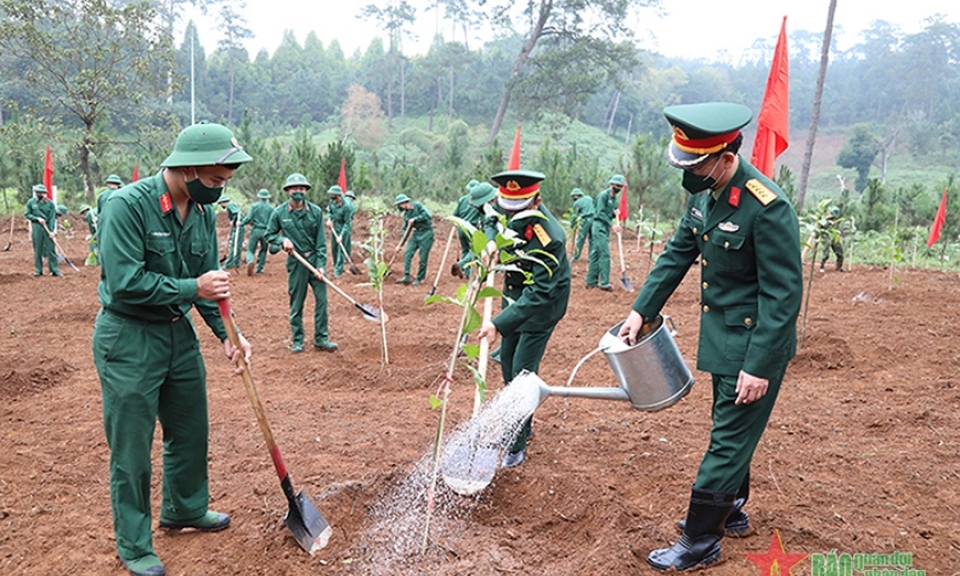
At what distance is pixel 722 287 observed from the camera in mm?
2758

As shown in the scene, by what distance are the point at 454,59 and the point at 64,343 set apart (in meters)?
38.3

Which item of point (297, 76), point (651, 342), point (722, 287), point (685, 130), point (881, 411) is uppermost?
point (297, 76)

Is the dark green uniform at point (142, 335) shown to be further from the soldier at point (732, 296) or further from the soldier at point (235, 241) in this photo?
the soldier at point (235, 241)

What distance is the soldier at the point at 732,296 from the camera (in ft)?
8.29

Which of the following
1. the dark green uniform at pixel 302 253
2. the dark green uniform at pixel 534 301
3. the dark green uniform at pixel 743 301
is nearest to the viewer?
the dark green uniform at pixel 743 301

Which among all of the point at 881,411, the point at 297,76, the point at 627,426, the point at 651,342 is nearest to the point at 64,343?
the point at 627,426

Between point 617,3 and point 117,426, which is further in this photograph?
point 617,3

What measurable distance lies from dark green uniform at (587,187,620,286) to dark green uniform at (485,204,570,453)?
266 inches

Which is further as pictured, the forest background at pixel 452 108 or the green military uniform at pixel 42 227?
the forest background at pixel 452 108

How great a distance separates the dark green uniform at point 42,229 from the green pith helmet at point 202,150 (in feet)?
35.3

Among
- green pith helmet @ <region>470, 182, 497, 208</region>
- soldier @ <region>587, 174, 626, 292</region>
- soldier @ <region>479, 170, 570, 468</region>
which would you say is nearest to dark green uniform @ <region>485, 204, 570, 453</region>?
soldier @ <region>479, 170, 570, 468</region>

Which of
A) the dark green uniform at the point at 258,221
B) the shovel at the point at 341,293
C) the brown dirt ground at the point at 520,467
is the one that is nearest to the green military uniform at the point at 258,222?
the dark green uniform at the point at 258,221

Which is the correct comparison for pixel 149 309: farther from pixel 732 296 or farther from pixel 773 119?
pixel 773 119

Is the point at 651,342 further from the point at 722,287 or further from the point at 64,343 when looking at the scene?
the point at 64,343
